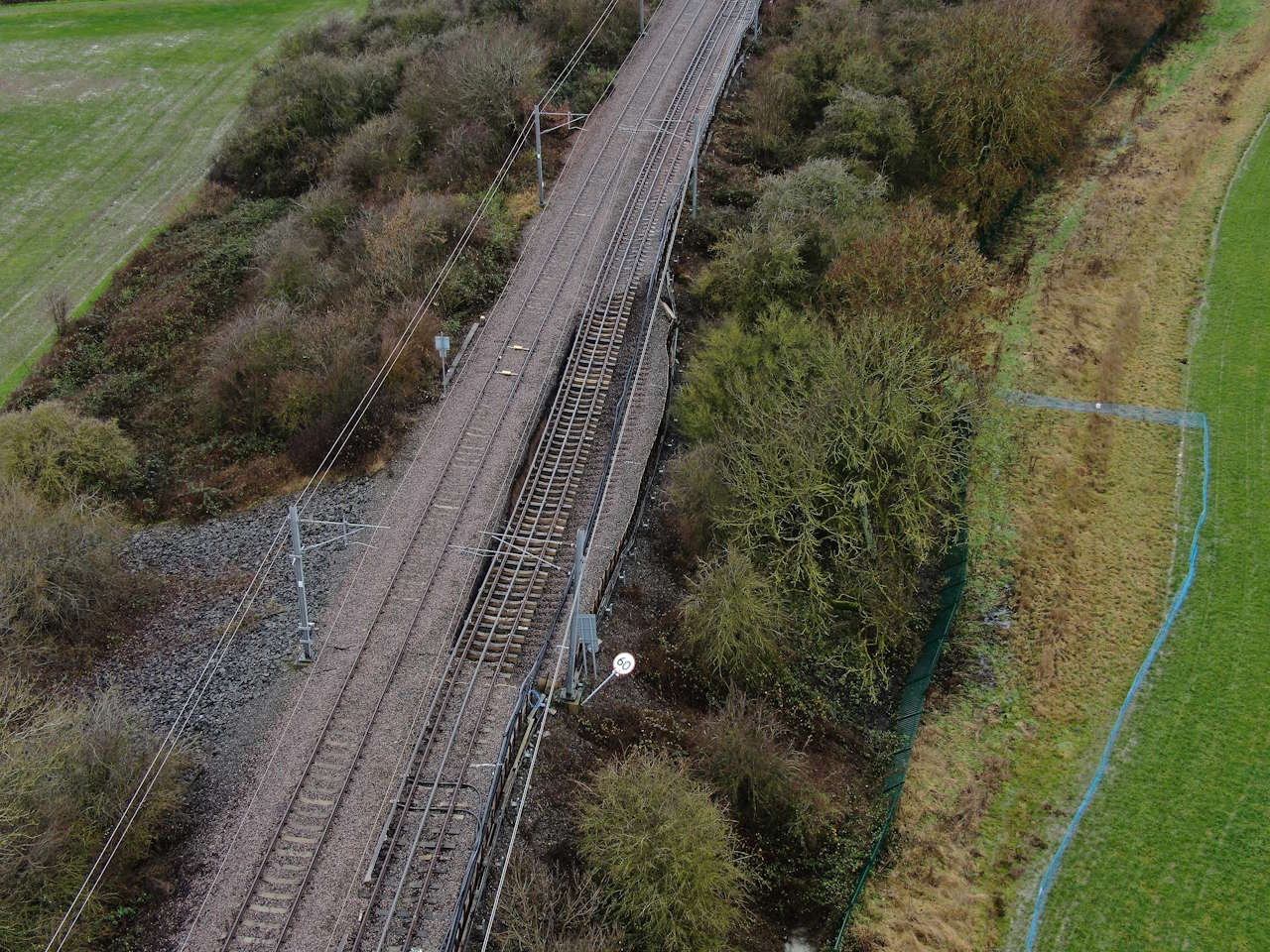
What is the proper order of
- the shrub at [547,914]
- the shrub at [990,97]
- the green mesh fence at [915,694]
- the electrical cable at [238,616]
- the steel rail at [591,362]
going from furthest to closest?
1. the shrub at [990,97]
2. the green mesh fence at [915,694]
3. the steel rail at [591,362]
4. the electrical cable at [238,616]
5. the shrub at [547,914]

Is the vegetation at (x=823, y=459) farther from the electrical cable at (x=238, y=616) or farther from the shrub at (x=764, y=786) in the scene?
the electrical cable at (x=238, y=616)

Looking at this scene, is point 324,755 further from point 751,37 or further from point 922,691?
point 751,37

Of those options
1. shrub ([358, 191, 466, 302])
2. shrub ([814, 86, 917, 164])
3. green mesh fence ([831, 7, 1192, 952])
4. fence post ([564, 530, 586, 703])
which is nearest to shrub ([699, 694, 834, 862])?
green mesh fence ([831, 7, 1192, 952])

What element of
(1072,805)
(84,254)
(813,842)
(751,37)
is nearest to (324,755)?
(813,842)

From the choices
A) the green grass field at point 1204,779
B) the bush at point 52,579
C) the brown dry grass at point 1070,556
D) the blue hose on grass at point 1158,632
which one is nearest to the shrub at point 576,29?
the brown dry grass at point 1070,556

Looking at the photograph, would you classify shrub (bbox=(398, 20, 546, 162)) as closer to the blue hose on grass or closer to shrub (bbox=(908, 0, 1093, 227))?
shrub (bbox=(908, 0, 1093, 227))

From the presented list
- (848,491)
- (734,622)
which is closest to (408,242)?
(848,491)

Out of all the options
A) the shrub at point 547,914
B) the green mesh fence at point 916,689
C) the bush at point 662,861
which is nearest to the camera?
the shrub at point 547,914

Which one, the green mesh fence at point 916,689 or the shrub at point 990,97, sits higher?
the shrub at point 990,97
